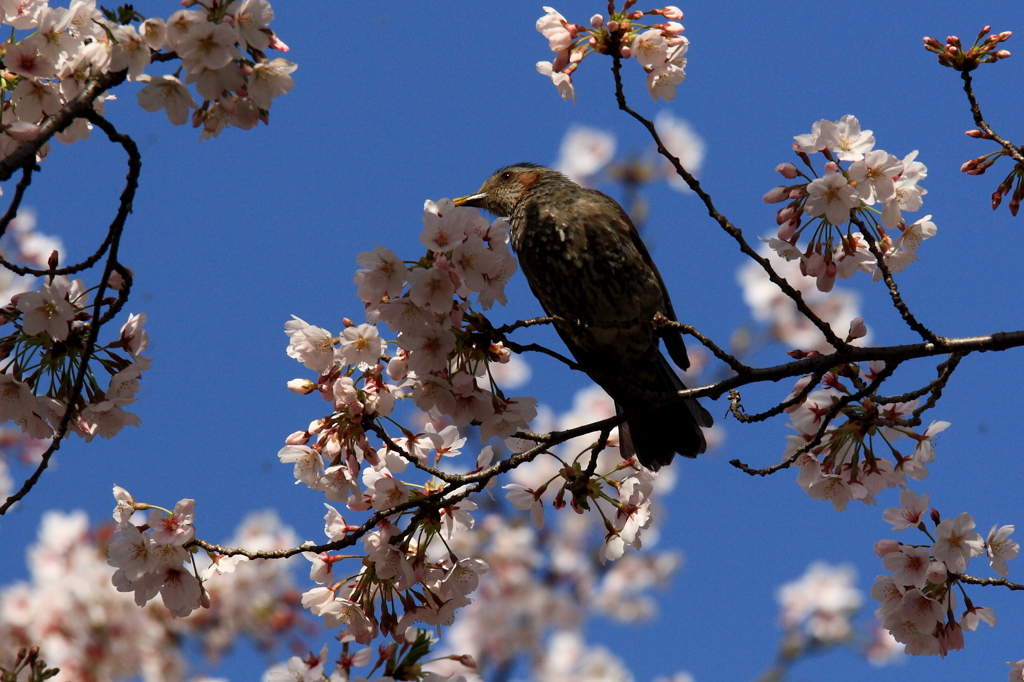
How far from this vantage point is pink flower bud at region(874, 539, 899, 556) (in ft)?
8.75

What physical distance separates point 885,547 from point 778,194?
3.59 feet

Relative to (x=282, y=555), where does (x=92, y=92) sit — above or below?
above

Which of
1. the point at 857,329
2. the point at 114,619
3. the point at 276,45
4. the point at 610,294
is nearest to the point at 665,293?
the point at 610,294

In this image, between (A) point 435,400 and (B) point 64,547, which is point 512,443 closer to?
(A) point 435,400

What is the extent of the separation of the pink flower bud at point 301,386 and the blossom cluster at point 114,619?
3722 millimetres

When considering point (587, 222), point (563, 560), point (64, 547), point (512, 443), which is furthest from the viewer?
point (563, 560)

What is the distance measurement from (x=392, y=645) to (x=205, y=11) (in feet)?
6.33

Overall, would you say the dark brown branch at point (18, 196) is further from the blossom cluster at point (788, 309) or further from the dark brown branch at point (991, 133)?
the blossom cluster at point (788, 309)

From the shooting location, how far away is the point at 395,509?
253cm

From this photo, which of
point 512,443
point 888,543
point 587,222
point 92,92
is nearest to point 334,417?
point 512,443

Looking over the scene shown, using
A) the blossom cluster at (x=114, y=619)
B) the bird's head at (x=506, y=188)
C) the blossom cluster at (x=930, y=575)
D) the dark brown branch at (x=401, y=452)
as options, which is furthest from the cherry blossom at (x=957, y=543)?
the blossom cluster at (x=114, y=619)

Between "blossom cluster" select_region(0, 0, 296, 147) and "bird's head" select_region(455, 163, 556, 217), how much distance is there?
9.60 feet

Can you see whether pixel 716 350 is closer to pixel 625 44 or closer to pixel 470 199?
pixel 625 44

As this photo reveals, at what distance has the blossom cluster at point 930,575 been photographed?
2.59 metres
